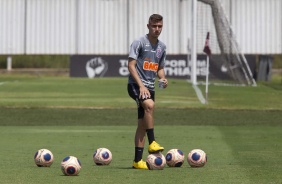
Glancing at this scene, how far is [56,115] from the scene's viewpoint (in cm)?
2736

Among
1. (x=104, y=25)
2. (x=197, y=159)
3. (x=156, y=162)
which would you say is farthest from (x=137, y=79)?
(x=104, y=25)

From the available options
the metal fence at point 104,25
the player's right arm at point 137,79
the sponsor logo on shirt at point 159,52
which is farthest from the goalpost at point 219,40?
the player's right arm at point 137,79

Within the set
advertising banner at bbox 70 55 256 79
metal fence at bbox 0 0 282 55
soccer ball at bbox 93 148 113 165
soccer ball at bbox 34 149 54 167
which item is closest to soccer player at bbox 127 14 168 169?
soccer ball at bbox 93 148 113 165

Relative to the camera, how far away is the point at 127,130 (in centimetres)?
2302

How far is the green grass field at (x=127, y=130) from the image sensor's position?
13.5 metres

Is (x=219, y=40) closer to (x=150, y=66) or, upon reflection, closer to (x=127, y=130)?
(x=127, y=130)

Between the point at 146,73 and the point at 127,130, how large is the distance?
8.87m

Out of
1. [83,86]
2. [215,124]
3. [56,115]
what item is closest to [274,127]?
[215,124]

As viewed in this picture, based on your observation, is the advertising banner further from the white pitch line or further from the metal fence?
the white pitch line

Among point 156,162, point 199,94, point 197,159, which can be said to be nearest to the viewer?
point 156,162

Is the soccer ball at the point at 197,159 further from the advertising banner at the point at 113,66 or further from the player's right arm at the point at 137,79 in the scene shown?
the advertising banner at the point at 113,66

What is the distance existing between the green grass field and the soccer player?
53cm

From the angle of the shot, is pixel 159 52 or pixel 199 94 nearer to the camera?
pixel 159 52

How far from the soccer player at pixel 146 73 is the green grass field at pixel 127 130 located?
53 centimetres
